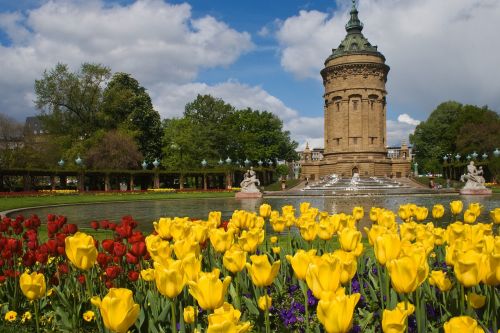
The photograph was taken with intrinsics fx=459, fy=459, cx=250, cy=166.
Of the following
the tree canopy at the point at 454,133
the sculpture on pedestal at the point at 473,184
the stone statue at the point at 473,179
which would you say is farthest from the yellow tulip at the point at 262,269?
the tree canopy at the point at 454,133

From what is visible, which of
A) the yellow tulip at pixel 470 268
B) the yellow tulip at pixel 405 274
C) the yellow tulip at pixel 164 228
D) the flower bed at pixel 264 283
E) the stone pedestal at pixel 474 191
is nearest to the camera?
the flower bed at pixel 264 283

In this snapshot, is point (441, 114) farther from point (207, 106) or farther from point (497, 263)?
point (497, 263)

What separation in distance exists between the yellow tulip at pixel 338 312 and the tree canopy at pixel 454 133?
233ft

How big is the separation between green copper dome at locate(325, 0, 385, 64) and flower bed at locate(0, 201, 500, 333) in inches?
2816

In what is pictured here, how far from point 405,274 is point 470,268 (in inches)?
20.3

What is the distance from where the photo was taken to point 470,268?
278 cm

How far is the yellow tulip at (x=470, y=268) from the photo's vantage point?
277cm

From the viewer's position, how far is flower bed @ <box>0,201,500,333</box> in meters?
2.43

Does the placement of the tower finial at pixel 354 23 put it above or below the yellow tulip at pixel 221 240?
above

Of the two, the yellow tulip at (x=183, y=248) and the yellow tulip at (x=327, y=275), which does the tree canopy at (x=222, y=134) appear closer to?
→ the yellow tulip at (x=183, y=248)

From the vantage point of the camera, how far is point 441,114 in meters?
85.9

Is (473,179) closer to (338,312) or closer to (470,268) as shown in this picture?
(470,268)

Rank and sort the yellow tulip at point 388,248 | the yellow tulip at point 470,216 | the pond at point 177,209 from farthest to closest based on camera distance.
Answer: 1. the pond at point 177,209
2. the yellow tulip at point 470,216
3. the yellow tulip at point 388,248

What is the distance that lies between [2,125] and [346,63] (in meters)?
50.3
